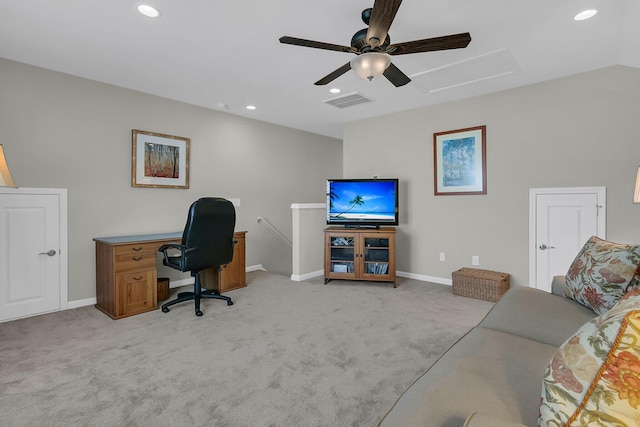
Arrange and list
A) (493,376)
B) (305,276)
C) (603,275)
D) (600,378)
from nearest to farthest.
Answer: (600,378) < (493,376) < (603,275) < (305,276)

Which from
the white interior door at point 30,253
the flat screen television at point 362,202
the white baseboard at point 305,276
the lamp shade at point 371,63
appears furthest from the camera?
the white baseboard at point 305,276

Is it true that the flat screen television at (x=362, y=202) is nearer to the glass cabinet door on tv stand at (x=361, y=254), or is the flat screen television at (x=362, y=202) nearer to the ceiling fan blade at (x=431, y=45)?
the glass cabinet door on tv stand at (x=361, y=254)

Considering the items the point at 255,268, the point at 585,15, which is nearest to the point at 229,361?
the point at 255,268

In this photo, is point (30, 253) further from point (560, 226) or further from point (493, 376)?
point (560, 226)

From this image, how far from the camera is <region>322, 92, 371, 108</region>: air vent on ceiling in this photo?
13.0ft

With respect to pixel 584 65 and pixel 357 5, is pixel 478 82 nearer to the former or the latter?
pixel 584 65

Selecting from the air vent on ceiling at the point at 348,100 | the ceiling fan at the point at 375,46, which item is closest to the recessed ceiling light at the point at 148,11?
the ceiling fan at the point at 375,46

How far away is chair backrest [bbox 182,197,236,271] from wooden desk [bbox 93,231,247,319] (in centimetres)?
45

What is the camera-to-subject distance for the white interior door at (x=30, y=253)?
299cm

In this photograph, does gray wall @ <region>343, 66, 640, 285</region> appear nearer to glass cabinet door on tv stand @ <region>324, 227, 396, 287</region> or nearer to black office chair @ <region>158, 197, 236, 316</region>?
glass cabinet door on tv stand @ <region>324, 227, 396, 287</region>

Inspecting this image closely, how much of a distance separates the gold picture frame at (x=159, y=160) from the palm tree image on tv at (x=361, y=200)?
202cm

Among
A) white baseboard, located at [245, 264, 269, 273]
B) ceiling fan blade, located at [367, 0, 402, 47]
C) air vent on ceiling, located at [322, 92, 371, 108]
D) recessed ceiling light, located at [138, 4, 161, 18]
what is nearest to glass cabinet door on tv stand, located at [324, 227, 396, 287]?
white baseboard, located at [245, 264, 269, 273]

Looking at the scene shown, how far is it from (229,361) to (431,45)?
252 centimetres

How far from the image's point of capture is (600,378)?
0.64 metres
